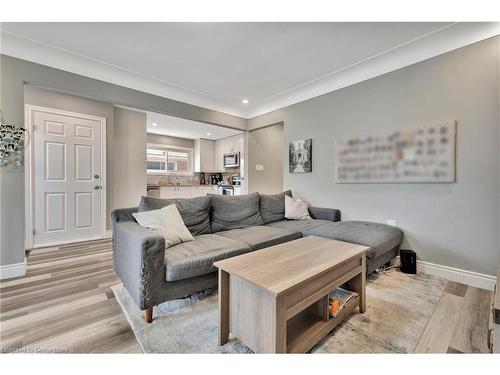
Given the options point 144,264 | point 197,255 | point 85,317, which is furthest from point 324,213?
point 85,317

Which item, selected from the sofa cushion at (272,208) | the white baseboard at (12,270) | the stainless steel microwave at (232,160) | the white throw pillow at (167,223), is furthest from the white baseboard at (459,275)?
the stainless steel microwave at (232,160)

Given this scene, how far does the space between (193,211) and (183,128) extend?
12.7 ft

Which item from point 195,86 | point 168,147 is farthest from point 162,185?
point 195,86

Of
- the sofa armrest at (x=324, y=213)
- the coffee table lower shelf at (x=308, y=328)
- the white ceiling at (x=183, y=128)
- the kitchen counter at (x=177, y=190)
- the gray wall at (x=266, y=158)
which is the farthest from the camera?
the kitchen counter at (x=177, y=190)

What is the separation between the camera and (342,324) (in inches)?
59.1

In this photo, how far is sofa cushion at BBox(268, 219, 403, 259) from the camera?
204cm

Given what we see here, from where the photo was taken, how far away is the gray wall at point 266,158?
4555 mm

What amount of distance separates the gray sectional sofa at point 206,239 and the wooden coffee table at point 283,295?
1.45 feet

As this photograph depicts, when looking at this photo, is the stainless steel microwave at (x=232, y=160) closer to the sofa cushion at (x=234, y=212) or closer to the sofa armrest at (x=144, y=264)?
the sofa cushion at (x=234, y=212)

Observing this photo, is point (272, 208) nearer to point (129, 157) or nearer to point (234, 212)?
point (234, 212)

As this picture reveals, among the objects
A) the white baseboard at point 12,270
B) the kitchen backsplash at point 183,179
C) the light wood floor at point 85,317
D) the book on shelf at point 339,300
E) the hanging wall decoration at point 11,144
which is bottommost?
the light wood floor at point 85,317

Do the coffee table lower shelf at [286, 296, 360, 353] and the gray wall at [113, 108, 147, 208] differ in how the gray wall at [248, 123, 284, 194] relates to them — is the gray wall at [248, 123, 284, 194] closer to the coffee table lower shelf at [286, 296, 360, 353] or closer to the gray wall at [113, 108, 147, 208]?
the gray wall at [113, 108, 147, 208]

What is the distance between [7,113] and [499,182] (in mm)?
4582
